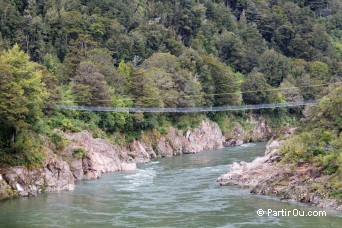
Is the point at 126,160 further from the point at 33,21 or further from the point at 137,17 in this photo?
the point at 137,17

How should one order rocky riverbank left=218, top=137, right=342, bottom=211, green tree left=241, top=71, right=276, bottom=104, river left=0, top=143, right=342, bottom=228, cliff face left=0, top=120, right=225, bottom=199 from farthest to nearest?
green tree left=241, top=71, right=276, bottom=104, cliff face left=0, top=120, right=225, bottom=199, rocky riverbank left=218, top=137, right=342, bottom=211, river left=0, top=143, right=342, bottom=228

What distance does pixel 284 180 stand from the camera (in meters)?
27.9

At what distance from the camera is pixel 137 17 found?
228 feet

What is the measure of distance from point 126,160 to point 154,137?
5405 mm

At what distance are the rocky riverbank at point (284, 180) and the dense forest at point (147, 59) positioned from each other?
9.51m

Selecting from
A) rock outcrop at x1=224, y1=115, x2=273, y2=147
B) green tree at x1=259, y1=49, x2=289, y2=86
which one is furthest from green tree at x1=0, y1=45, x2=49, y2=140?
green tree at x1=259, y1=49, x2=289, y2=86

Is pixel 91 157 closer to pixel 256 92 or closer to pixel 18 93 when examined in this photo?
pixel 18 93

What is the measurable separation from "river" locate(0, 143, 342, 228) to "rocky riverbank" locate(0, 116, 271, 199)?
2.98 ft

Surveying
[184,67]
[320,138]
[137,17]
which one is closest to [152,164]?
[320,138]

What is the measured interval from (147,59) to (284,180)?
30136mm

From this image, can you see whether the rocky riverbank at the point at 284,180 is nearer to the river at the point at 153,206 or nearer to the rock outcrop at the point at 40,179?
the river at the point at 153,206

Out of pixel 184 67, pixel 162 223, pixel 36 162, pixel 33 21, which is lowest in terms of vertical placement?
pixel 162 223

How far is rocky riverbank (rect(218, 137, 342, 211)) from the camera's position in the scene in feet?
83.4

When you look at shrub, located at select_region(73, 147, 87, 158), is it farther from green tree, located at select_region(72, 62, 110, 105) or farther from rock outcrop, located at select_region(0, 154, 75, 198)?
green tree, located at select_region(72, 62, 110, 105)
